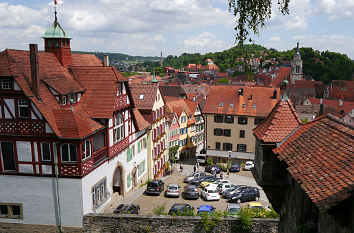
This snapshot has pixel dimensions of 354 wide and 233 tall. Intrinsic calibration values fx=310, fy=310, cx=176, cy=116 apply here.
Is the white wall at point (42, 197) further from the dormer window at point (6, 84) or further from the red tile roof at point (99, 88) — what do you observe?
the dormer window at point (6, 84)

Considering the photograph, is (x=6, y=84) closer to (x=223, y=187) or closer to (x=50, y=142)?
(x=50, y=142)

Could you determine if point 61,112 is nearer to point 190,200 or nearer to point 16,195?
point 16,195

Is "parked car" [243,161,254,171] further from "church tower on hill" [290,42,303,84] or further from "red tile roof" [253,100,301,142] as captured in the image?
"church tower on hill" [290,42,303,84]

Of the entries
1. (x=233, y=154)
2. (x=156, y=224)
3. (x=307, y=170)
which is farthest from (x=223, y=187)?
(x=307, y=170)

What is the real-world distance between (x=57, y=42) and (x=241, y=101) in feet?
103

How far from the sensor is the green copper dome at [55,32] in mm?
25938

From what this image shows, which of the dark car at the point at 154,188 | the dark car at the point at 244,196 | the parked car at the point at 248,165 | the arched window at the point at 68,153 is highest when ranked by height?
the arched window at the point at 68,153

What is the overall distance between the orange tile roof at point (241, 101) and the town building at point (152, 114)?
11.9 metres

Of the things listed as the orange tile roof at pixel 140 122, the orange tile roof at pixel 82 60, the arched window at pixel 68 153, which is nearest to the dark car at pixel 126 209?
the arched window at pixel 68 153

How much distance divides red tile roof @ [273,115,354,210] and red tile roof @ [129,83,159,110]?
2403 cm

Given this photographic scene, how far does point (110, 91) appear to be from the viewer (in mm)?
24906

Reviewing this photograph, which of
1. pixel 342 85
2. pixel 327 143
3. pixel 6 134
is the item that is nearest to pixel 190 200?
pixel 6 134

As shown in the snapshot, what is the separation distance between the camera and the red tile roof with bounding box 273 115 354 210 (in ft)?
29.2

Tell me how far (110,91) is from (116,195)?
9.34 metres
